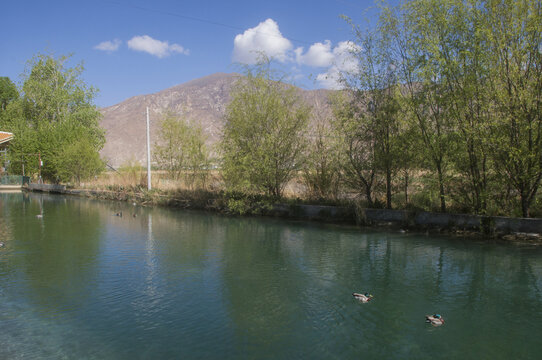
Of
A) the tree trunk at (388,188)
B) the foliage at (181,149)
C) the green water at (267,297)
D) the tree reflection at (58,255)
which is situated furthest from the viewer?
the foliage at (181,149)

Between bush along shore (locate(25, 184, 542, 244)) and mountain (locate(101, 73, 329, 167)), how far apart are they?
2482 inches

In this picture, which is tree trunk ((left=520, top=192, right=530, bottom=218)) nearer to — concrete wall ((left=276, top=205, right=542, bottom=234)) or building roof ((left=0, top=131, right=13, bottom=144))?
concrete wall ((left=276, top=205, right=542, bottom=234))

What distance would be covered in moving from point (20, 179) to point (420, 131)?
40398mm

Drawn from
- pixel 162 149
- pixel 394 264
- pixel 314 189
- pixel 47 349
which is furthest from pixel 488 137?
pixel 162 149

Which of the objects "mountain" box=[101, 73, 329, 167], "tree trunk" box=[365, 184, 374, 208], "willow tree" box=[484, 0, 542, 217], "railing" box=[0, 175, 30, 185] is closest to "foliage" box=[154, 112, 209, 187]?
"tree trunk" box=[365, 184, 374, 208]

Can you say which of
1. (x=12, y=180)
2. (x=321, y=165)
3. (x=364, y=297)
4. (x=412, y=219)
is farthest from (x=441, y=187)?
(x=12, y=180)

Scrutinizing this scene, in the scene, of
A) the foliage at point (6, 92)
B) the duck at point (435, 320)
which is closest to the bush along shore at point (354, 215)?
the duck at point (435, 320)

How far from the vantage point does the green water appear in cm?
587

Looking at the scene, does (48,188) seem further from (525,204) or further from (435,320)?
(435,320)

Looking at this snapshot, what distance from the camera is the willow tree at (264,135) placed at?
1819 centimetres

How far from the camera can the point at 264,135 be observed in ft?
60.5

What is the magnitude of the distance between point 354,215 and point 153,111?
317 feet

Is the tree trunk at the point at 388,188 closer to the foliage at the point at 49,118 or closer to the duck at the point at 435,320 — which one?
the duck at the point at 435,320

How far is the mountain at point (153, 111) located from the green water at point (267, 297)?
75.0m
